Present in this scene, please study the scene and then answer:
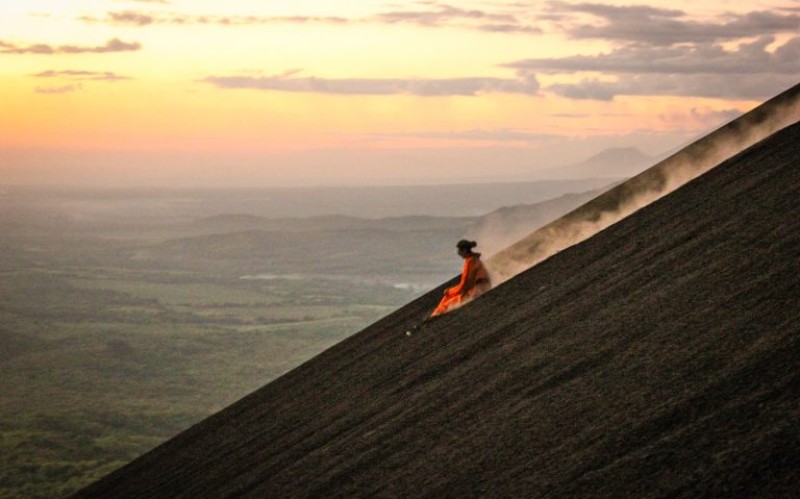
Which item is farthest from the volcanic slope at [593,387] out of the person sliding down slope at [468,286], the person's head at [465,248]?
the person's head at [465,248]

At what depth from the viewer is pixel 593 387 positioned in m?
8.85

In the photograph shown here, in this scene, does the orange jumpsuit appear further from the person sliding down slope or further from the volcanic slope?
the volcanic slope

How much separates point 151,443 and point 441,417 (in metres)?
111

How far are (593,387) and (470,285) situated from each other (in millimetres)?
6877

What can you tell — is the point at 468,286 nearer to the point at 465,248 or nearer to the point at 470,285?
the point at 470,285

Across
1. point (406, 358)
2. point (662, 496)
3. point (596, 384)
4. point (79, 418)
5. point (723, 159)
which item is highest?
point (79, 418)

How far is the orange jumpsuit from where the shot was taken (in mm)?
15586

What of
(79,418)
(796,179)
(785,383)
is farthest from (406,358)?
(79,418)

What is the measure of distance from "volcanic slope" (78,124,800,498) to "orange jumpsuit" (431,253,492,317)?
396mm

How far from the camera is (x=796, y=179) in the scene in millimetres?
11688

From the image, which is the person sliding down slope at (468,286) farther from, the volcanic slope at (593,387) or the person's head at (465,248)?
the volcanic slope at (593,387)

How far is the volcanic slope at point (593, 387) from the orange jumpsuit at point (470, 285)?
396 mm

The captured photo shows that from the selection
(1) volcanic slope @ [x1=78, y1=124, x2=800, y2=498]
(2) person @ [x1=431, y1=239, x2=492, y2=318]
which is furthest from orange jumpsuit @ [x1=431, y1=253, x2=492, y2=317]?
(1) volcanic slope @ [x1=78, y1=124, x2=800, y2=498]

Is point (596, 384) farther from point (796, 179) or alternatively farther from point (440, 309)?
point (440, 309)
